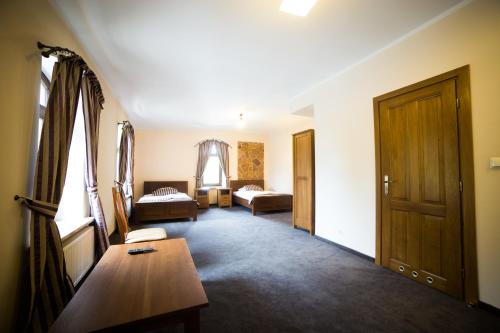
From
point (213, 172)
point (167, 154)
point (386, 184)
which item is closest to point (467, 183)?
point (386, 184)

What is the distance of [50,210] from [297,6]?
2.43 metres

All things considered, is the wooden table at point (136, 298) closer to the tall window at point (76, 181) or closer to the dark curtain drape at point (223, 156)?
the tall window at point (76, 181)

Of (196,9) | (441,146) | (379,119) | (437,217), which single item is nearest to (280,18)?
(196,9)

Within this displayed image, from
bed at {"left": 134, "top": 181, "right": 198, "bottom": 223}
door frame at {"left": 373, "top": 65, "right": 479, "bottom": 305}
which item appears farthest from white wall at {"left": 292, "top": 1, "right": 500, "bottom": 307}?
bed at {"left": 134, "top": 181, "right": 198, "bottom": 223}

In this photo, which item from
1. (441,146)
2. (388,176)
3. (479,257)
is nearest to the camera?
(479,257)

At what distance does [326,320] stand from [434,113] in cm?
208

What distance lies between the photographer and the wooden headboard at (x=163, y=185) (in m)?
6.28

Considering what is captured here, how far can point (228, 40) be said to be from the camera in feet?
7.59

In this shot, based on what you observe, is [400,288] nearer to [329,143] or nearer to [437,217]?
[437,217]

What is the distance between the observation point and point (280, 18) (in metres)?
1.99

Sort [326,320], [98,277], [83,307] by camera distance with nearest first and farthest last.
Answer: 1. [83,307]
2. [98,277]
3. [326,320]

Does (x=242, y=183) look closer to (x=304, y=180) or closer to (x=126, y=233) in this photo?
(x=304, y=180)

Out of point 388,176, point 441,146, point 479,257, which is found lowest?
point 479,257

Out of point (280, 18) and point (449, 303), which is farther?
point (280, 18)
